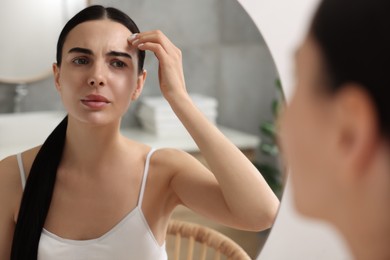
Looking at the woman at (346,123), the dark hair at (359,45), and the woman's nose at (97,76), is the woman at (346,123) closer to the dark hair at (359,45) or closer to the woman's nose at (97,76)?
the dark hair at (359,45)

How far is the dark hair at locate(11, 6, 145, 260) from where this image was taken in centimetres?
47

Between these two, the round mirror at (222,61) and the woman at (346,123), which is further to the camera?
the round mirror at (222,61)

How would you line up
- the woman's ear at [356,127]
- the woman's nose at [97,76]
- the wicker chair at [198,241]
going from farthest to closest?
the wicker chair at [198,241], the woman's nose at [97,76], the woman's ear at [356,127]

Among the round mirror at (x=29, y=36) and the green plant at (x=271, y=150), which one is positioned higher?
the round mirror at (x=29, y=36)

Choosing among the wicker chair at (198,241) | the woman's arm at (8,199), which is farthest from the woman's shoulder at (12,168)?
the wicker chair at (198,241)

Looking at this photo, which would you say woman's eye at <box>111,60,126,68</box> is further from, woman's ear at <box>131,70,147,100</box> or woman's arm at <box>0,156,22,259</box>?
woman's arm at <box>0,156,22,259</box>

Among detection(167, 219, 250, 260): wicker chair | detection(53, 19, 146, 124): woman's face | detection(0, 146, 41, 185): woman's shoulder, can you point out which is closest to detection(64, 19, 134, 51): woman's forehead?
detection(53, 19, 146, 124): woman's face

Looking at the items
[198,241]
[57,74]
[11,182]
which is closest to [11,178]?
[11,182]

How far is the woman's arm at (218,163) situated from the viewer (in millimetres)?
481

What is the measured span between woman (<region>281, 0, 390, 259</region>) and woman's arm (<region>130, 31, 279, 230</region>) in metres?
0.25

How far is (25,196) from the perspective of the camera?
49cm

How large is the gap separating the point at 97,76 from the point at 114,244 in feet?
0.54

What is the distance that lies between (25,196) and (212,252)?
10.5 inches

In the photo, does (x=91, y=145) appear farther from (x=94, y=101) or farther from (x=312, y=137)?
(x=312, y=137)
